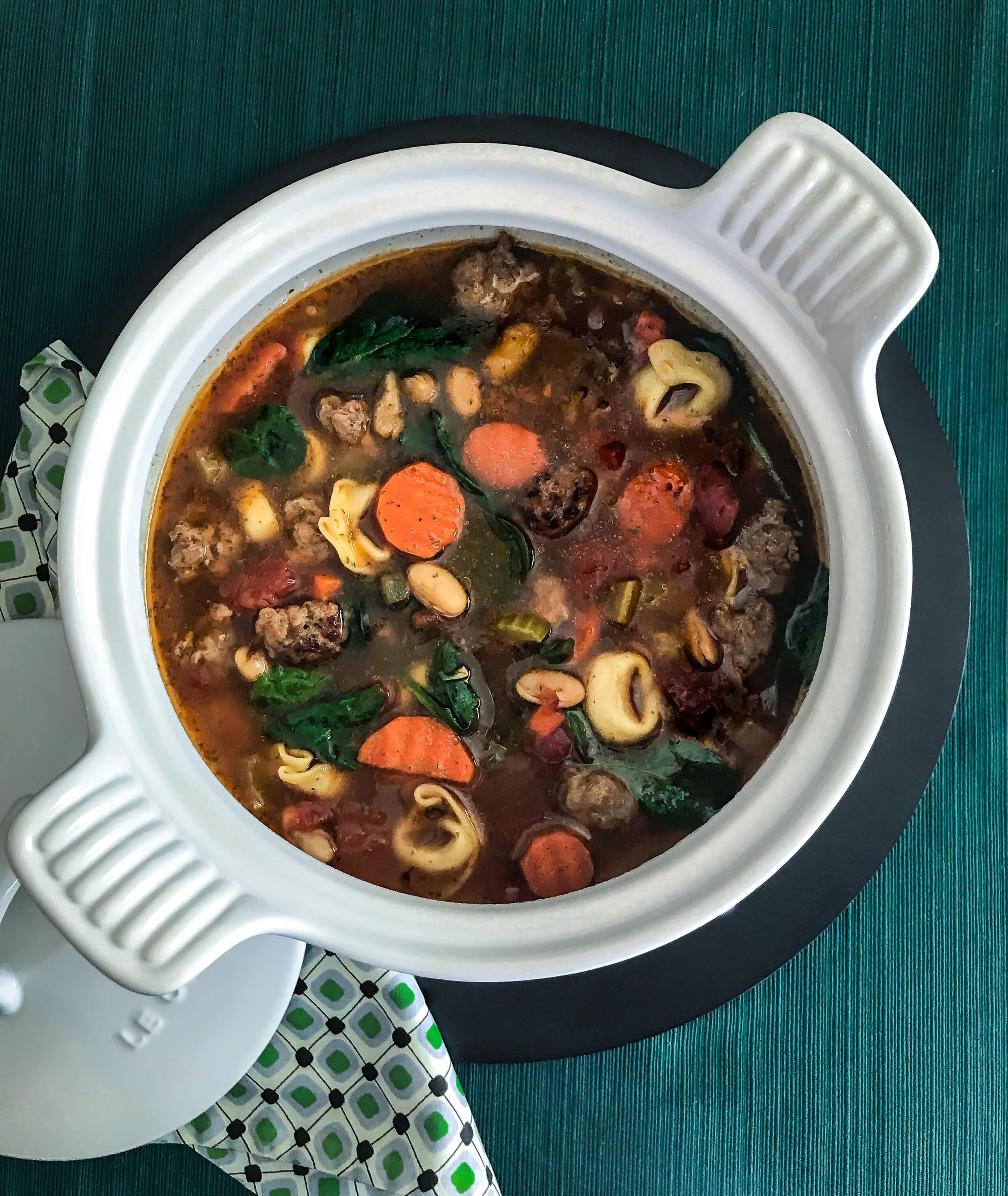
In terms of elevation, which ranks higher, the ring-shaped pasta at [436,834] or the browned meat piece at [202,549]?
the browned meat piece at [202,549]

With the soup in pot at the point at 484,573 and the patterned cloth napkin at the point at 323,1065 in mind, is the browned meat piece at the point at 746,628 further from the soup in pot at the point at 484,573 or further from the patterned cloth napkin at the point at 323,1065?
the patterned cloth napkin at the point at 323,1065

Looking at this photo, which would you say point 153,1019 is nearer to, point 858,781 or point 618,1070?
point 618,1070

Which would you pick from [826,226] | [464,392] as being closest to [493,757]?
[464,392]

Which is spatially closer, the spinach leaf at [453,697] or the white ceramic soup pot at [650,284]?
the white ceramic soup pot at [650,284]

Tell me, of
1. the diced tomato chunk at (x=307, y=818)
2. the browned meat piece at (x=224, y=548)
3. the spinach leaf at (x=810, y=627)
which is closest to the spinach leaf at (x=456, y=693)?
the diced tomato chunk at (x=307, y=818)

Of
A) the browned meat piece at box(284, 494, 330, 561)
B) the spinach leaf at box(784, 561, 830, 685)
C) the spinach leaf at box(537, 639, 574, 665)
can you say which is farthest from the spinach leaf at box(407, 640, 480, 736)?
the spinach leaf at box(784, 561, 830, 685)

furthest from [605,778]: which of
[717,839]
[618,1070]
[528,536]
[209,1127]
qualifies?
[209,1127]
